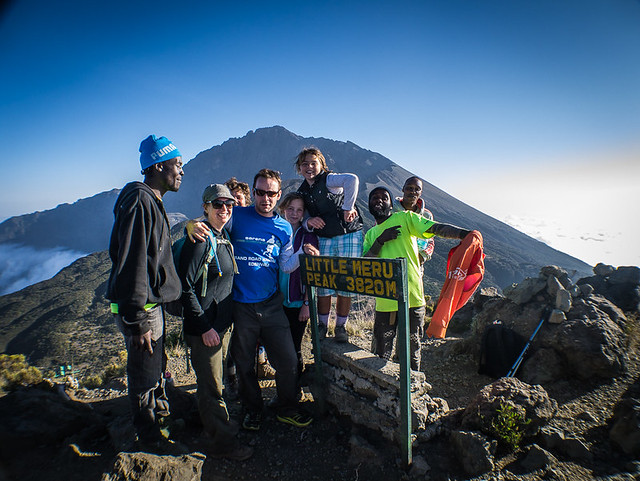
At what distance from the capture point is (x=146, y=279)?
2076 millimetres

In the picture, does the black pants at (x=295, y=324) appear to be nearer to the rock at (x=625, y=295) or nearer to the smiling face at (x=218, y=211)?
the smiling face at (x=218, y=211)

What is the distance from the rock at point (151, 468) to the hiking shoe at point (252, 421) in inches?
29.9

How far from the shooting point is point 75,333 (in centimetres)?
4153

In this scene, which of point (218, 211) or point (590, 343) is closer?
point (218, 211)

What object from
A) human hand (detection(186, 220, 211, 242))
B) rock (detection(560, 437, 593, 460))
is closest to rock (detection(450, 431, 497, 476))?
rock (detection(560, 437, 593, 460))

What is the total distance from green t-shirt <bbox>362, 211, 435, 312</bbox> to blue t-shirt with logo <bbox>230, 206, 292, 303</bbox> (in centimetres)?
129

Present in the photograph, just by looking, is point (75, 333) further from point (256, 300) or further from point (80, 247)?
point (80, 247)

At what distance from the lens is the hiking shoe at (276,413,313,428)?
3.02 meters

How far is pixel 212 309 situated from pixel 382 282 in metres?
1.48

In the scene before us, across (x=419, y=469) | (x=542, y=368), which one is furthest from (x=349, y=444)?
(x=542, y=368)

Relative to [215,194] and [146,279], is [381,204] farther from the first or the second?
[146,279]

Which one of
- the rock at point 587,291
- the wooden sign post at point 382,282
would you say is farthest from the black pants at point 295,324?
the rock at point 587,291

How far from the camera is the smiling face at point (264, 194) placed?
2883mm

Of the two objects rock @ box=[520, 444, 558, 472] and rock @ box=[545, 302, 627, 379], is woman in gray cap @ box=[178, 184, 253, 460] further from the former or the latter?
rock @ box=[545, 302, 627, 379]
